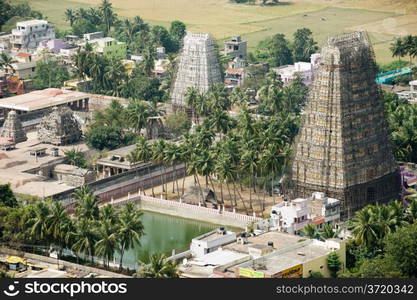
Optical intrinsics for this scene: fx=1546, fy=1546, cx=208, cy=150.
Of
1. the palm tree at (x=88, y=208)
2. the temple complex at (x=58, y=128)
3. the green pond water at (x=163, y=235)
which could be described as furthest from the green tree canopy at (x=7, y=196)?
the temple complex at (x=58, y=128)

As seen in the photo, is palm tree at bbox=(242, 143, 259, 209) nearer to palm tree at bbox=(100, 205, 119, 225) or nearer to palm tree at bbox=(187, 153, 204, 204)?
palm tree at bbox=(187, 153, 204, 204)

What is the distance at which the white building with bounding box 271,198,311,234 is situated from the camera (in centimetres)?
14275

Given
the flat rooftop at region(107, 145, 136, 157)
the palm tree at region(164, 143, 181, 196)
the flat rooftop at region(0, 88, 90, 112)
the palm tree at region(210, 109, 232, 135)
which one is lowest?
the flat rooftop at region(107, 145, 136, 157)

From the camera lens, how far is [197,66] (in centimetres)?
19550

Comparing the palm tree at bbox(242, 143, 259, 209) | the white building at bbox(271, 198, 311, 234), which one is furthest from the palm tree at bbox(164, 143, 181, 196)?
the white building at bbox(271, 198, 311, 234)

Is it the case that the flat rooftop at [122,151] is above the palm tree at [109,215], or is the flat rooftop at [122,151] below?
below

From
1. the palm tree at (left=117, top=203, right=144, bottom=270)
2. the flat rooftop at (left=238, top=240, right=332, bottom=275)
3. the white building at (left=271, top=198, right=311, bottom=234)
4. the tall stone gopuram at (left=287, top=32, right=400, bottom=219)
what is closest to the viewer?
the flat rooftop at (left=238, top=240, right=332, bottom=275)

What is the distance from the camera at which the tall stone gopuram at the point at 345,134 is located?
150 m

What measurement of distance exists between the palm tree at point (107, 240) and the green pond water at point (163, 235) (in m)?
4.69

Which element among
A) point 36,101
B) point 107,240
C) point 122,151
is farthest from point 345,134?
point 36,101

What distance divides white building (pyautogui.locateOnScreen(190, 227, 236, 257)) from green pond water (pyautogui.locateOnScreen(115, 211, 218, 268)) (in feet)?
13.5

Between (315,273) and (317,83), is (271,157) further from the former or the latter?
(315,273)

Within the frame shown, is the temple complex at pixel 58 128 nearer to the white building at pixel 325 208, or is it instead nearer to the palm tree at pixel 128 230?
the white building at pixel 325 208

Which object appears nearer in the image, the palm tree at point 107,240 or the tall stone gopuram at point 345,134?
the palm tree at point 107,240
